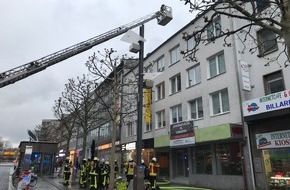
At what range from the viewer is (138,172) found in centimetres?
905

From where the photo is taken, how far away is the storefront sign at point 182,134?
842 inches

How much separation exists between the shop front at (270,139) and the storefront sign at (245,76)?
1169 millimetres

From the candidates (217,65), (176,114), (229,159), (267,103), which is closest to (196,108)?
(176,114)

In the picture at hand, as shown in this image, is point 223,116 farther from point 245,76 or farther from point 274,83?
point 274,83

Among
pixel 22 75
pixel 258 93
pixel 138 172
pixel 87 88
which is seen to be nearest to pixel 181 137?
pixel 258 93

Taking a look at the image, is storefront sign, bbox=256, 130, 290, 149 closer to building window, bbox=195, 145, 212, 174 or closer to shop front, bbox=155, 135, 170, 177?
building window, bbox=195, 145, 212, 174

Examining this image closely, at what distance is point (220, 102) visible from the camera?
20234 mm

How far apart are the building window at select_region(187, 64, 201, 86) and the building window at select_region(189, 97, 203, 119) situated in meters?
1.48

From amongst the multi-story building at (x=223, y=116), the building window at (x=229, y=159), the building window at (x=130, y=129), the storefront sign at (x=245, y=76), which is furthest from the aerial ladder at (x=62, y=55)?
the building window at (x=130, y=129)

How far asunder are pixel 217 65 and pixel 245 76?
3458mm

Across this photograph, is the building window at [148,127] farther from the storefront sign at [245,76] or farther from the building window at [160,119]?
the storefront sign at [245,76]

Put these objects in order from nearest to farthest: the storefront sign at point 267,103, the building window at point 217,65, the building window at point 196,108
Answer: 1. the storefront sign at point 267,103
2. the building window at point 217,65
3. the building window at point 196,108

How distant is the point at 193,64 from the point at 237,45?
5088mm

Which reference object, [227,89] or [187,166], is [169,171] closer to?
[187,166]
